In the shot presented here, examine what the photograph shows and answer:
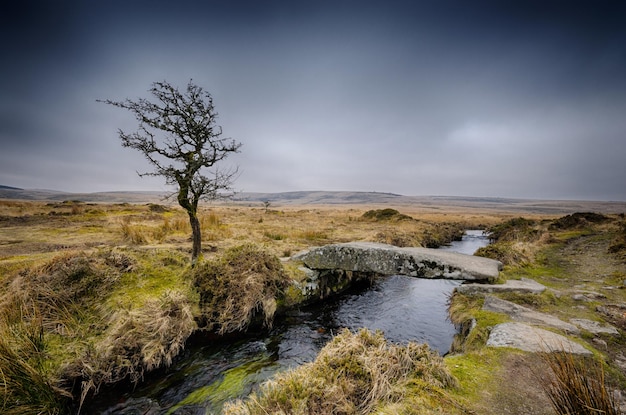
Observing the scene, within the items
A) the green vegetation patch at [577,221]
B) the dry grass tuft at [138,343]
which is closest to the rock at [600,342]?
the dry grass tuft at [138,343]

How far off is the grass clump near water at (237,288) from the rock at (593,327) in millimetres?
6572

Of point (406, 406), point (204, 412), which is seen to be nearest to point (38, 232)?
point (204, 412)

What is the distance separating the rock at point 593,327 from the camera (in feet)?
15.4

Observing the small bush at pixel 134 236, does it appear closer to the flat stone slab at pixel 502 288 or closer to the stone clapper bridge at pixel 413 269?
the stone clapper bridge at pixel 413 269

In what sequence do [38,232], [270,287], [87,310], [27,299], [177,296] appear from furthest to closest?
[38,232] → [270,287] → [177,296] → [87,310] → [27,299]

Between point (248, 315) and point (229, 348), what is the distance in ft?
2.96

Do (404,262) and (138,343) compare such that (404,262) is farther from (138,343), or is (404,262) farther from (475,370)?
(138,343)

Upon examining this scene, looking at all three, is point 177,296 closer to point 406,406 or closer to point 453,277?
point 406,406

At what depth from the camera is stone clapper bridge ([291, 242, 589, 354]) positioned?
470 centimetres

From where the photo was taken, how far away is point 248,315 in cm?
715

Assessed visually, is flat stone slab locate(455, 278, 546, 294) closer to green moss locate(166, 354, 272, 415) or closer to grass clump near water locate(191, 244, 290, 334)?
grass clump near water locate(191, 244, 290, 334)

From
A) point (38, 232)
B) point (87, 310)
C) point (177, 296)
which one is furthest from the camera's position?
point (38, 232)

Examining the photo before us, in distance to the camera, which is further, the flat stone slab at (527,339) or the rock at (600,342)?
the rock at (600,342)

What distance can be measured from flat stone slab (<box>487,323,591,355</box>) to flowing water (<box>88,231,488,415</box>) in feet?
6.15
